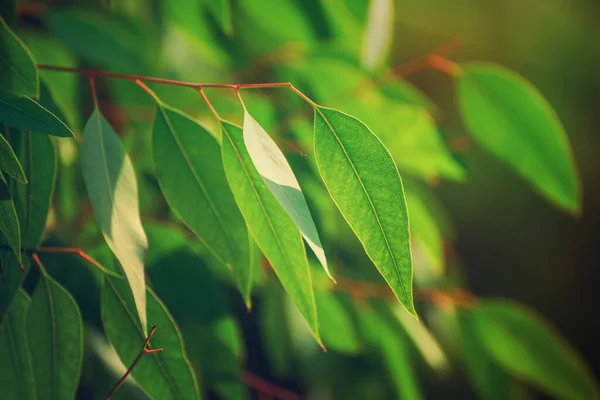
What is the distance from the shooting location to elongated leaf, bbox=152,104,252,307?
1.25ft

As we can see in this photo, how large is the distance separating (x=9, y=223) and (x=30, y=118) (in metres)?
0.05

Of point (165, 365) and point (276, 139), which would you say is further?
point (276, 139)

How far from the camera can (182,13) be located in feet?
2.02

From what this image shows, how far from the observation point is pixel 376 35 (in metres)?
0.58

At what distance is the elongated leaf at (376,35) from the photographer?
559 millimetres

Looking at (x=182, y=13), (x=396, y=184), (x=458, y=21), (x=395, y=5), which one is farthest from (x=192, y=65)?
(x=458, y=21)

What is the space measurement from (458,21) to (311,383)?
5.70 feet

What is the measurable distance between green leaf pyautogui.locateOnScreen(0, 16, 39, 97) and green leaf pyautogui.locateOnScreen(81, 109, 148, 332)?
0.14ft

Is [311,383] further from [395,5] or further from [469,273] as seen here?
[395,5]

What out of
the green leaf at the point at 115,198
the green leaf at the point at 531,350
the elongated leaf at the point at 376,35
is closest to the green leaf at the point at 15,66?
the green leaf at the point at 115,198

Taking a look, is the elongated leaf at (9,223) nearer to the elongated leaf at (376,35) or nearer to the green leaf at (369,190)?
the green leaf at (369,190)

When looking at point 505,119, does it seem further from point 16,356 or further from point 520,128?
point 16,356

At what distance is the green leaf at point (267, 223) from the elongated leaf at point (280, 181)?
23 mm

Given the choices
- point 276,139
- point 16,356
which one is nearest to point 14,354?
point 16,356
